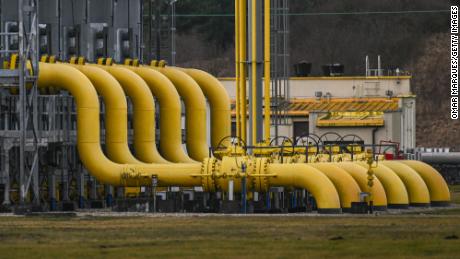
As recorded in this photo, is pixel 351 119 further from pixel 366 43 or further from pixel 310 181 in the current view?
pixel 310 181

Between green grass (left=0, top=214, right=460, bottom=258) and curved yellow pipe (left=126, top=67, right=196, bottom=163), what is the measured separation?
16.1m

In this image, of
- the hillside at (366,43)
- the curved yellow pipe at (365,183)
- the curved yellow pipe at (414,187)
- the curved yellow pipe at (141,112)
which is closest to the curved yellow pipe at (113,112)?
the curved yellow pipe at (141,112)

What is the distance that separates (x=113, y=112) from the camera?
70125mm

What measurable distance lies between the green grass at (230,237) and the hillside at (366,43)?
73834 mm

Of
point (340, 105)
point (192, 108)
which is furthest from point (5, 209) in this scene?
point (340, 105)

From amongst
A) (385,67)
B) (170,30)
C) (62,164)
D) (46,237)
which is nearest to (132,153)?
(62,164)

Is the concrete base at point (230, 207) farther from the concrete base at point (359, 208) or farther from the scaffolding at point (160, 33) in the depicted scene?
the scaffolding at point (160, 33)

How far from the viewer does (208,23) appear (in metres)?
141

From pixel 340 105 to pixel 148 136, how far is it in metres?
32.8

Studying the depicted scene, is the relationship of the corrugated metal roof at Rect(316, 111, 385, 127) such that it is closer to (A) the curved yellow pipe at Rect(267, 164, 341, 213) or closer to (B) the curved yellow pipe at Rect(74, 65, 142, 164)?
(B) the curved yellow pipe at Rect(74, 65, 142, 164)

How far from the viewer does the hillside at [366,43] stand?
5212 inches

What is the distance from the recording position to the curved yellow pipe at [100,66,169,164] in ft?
237

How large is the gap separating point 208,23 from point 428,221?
284 ft

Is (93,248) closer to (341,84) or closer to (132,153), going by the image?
(132,153)
